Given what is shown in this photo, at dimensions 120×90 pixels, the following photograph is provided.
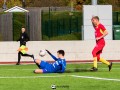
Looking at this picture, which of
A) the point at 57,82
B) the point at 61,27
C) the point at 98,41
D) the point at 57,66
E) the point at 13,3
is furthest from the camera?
the point at 13,3

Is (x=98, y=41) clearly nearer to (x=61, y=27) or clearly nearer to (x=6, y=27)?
(x=6, y=27)

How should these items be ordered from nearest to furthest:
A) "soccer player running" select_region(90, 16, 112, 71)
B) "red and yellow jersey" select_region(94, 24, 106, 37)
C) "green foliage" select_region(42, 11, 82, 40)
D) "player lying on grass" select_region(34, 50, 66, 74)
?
"player lying on grass" select_region(34, 50, 66, 74), "soccer player running" select_region(90, 16, 112, 71), "red and yellow jersey" select_region(94, 24, 106, 37), "green foliage" select_region(42, 11, 82, 40)

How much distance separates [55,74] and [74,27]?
13.7m

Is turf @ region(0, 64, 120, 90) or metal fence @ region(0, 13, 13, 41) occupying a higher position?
metal fence @ region(0, 13, 13, 41)

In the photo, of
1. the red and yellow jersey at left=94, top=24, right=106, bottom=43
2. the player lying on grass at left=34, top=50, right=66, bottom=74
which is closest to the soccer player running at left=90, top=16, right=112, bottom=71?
the red and yellow jersey at left=94, top=24, right=106, bottom=43

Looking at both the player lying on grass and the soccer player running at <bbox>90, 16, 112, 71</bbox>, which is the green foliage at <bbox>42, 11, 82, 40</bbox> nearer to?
the soccer player running at <bbox>90, 16, 112, 71</bbox>

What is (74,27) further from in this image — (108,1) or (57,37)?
(108,1)

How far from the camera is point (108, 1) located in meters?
69.2

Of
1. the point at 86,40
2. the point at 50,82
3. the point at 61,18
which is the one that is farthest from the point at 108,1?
the point at 50,82

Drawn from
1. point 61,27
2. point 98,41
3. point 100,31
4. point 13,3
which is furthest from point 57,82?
point 13,3

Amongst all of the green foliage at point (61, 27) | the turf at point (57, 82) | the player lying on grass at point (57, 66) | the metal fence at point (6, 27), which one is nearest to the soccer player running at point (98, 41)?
the player lying on grass at point (57, 66)

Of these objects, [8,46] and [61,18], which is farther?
[61,18]

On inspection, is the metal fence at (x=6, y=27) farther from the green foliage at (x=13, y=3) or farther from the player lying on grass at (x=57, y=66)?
the green foliage at (x=13, y=3)

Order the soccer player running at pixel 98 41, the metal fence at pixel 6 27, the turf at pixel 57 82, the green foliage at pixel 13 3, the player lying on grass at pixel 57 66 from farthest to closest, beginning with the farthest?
1. the green foliage at pixel 13 3
2. the metal fence at pixel 6 27
3. the soccer player running at pixel 98 41
4. the player lying on grass at pixel 57 66
5. the turf at pixel 57 82
